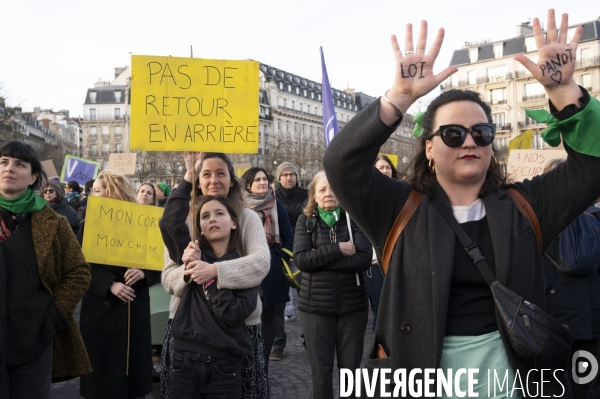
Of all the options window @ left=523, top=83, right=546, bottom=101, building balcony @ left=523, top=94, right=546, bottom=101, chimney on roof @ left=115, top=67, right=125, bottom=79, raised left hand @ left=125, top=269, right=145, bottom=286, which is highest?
chimney on roof @ left=115, top=67, right=125, bottom=79

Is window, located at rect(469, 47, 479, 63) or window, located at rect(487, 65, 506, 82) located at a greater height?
window, located at rect(469, 47, 479, 63)

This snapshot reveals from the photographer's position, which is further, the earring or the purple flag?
the purple flag

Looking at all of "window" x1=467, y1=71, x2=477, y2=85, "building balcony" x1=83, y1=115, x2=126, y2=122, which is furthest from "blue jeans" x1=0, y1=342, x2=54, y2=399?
Result: "building balcony" x1=83, y1=115, x2=126, y2=122

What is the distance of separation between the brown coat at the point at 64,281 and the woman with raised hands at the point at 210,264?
52 cm

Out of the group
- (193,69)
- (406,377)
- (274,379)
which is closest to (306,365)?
(274,379)

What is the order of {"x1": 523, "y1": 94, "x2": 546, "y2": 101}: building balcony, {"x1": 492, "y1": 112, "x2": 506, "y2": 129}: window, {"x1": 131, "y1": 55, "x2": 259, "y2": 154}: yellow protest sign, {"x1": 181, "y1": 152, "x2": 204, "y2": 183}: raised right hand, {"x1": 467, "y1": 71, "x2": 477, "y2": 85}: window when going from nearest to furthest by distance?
1. {"x1": 181, "y1": 152, "x2": 204, "y2": 183}: raised right hand
2. {"x1": 131, "y1": 55, "x2": 259, "y2": 154}: yellow protest sign
3. {"x1": 523, "y1": 94, "x2": 546, "y2": 101}: building balcony
4. {"x1": 492, "y1": 112, "x2": 506, "y2": 129}: window
5. {"x1": 467, "y1": 71, "x2": 477, "y2": 85}: window

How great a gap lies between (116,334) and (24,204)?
4.76 feet

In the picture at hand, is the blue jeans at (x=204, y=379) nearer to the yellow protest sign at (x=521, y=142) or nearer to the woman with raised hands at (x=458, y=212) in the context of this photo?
the woman with raised hands at (x=458, y=212)

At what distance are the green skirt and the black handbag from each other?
3.6 inches

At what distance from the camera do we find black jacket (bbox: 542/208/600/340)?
4547 mm

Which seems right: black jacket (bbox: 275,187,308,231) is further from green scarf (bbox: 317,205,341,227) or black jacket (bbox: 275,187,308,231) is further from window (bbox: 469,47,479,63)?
window (bbox: 469,47,479,63)

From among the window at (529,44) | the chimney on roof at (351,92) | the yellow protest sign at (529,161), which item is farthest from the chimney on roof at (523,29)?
the yellow protest sign at (529,161)

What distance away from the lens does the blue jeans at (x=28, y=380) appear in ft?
10.8

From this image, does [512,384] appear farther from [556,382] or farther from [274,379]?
[274,379]
